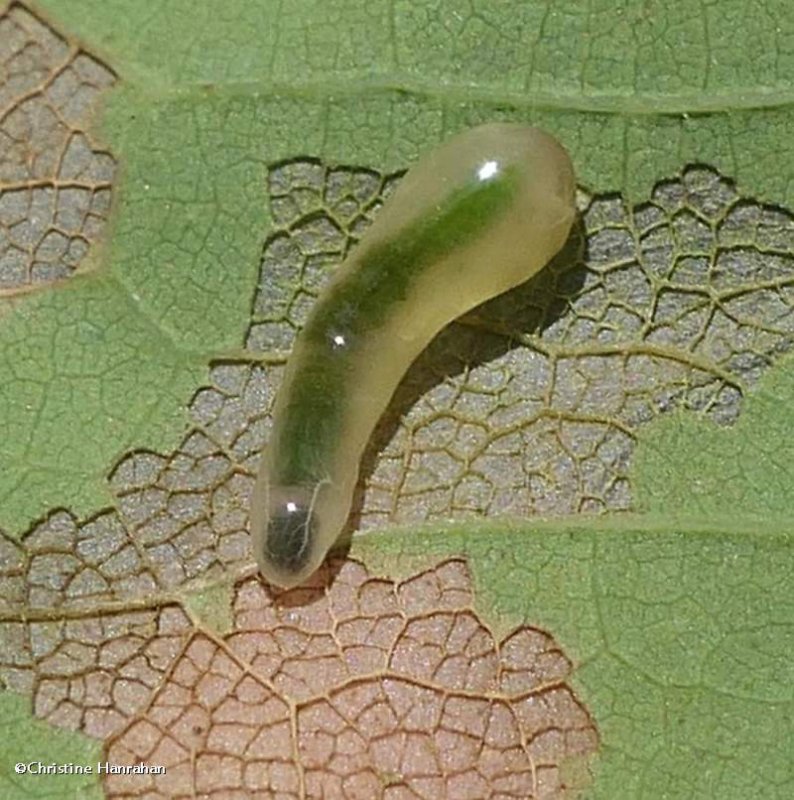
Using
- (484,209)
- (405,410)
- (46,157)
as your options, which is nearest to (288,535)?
(405,410)

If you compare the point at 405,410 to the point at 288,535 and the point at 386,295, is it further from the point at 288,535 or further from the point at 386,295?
the point at 288,535

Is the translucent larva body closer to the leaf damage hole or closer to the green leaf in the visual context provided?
the green leaf

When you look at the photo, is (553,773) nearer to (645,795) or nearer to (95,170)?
(645,795)

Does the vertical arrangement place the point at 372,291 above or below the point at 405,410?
above

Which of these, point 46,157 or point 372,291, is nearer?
point 372,291

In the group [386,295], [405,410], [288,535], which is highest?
[386,295]

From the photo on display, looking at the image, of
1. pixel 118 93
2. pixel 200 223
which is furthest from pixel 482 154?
pixel 118 93

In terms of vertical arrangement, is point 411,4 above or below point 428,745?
above

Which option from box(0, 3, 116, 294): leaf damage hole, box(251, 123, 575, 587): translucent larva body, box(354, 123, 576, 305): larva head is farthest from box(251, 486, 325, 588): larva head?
box(0, 3, 116, 294): leaf damage hole
